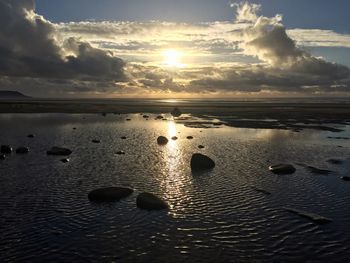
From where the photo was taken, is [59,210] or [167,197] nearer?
[59,210]

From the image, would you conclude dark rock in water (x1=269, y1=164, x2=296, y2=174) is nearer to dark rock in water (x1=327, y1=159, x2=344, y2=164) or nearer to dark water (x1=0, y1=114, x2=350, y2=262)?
dark water (x1=0, y1=114, x2=350, y2=262)

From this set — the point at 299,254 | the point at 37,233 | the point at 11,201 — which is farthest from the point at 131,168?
the point at 299,254

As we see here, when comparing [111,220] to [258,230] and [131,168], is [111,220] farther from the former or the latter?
[131,168]

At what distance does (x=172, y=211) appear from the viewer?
21.5 meters

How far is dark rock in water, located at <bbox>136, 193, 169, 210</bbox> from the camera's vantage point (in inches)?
860

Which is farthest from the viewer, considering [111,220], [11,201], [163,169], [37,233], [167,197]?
[163,169]

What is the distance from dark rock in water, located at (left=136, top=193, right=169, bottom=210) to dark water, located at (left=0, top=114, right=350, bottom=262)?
51cm

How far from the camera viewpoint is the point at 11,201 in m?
22.8

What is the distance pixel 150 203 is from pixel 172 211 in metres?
1.43

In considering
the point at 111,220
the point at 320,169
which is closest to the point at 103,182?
the point at 111,220

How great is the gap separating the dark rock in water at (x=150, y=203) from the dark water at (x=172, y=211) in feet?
1.68

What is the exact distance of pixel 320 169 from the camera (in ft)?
111

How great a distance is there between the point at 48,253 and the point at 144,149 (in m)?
29.3

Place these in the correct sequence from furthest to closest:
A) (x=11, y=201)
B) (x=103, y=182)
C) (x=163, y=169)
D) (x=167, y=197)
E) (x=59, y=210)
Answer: (x=163, y=169) < (x=103, y=182) < (x=167, y=197) < (x=11, y=201) < (x=59, y=210)
